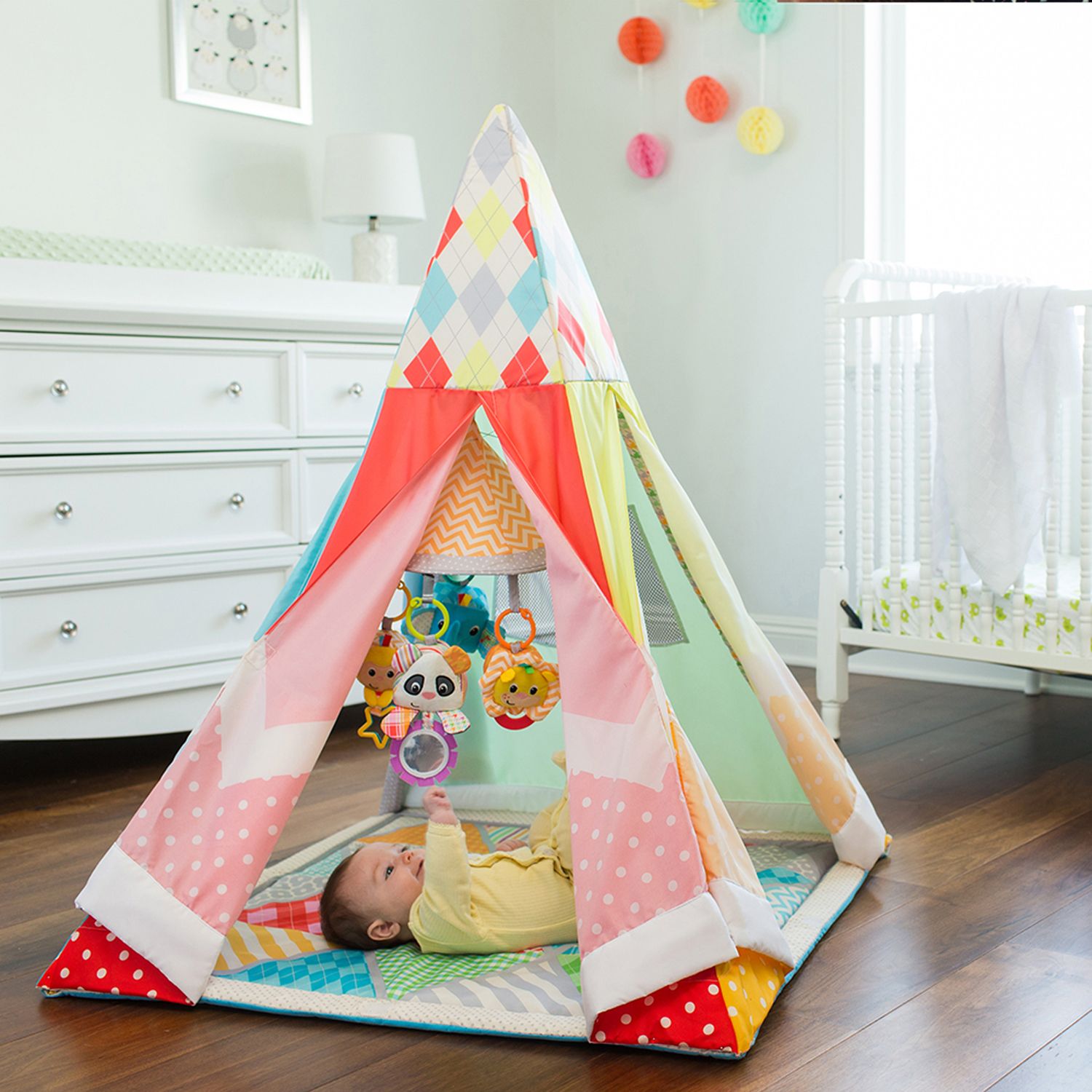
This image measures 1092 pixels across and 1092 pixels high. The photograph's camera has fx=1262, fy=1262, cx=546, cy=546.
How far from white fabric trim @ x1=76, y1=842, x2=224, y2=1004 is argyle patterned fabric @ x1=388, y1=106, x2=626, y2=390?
2.31 ft

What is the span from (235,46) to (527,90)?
40.0 inches

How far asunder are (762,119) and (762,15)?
0.86 ft

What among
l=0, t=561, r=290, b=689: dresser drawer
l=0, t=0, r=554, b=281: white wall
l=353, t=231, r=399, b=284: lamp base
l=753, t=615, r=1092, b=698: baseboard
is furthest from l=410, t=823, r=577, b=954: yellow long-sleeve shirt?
l=0, t=0, r=554, b=281: white wall

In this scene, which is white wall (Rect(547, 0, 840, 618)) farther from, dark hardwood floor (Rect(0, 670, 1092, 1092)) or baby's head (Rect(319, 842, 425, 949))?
baby's head (Rect(319, 842, 425, 949))

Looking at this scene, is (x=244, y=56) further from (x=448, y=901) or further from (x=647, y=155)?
(x=448, y=901)

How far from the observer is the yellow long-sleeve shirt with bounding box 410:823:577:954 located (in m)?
1.53

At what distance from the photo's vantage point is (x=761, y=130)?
331cm

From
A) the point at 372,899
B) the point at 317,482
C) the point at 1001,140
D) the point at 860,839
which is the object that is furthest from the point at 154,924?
the point at 1001,140

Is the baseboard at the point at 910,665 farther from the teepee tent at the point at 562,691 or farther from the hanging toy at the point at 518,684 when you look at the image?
the hanging toy at the point at 518,684

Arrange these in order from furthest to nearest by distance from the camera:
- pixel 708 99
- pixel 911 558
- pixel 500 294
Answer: pixel 708 99 → pixel 911 558 → pixel 500 294

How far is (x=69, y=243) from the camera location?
2533 mm

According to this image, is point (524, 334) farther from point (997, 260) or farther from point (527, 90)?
point (527, 90)

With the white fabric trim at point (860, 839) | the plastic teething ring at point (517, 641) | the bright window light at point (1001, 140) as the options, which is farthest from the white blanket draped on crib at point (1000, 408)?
the plastic teething ring at point (517, 641)

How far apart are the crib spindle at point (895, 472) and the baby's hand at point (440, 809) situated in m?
1.30
